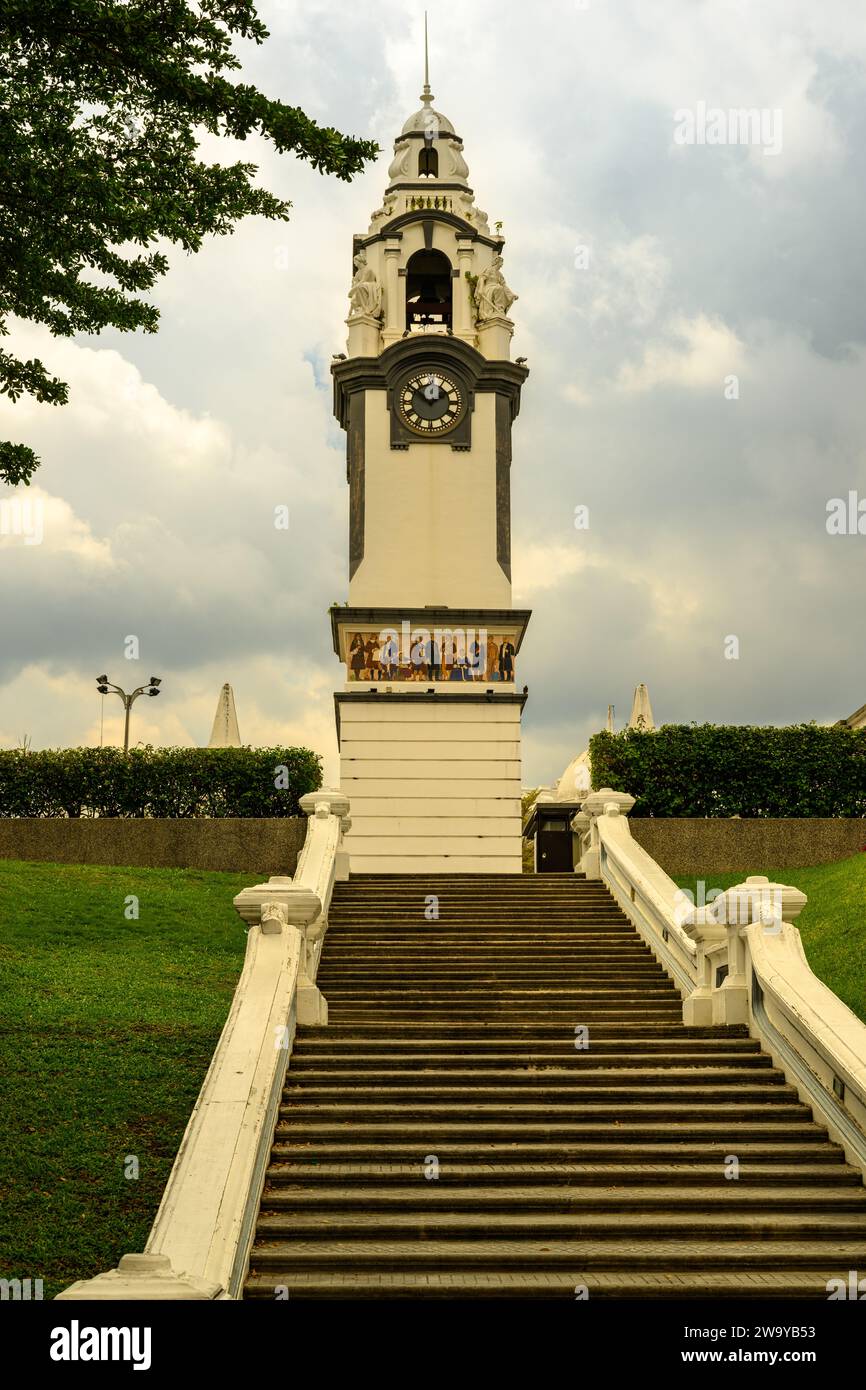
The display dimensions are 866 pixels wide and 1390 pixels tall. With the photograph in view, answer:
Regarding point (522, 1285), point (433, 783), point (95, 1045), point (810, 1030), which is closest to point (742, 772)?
point (433, 783)

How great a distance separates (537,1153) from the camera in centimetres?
1194

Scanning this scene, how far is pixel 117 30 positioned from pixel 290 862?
17772 mm

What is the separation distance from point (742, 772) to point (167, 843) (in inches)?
471

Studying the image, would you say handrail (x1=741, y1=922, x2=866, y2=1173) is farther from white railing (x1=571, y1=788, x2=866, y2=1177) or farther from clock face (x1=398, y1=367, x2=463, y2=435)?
clock face (x1=398, y1=367, x2=463, y2=435)

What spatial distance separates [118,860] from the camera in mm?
27641

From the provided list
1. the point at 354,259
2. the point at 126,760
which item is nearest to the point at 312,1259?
the point at 126,760

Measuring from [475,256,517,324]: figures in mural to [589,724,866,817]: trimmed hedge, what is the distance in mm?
11737

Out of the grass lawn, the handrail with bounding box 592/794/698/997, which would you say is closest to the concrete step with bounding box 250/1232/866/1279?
the grass lawn

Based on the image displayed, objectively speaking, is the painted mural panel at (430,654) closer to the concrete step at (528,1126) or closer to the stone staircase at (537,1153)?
the stone staircase at (537,1153)

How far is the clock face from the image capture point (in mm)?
33875

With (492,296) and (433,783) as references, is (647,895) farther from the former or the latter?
(492,296)

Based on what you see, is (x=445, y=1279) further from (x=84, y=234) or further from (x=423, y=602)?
(x=423, y=602)
